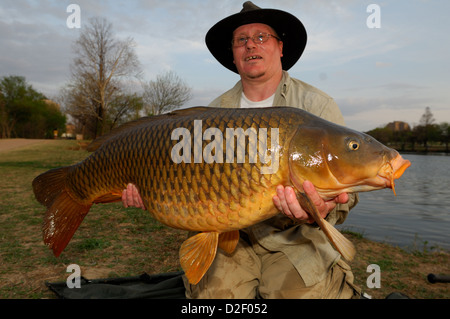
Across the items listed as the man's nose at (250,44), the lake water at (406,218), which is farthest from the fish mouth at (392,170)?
the lake water at (406,218)

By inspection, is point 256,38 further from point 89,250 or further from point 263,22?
point 89,250

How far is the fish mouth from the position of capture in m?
1.32

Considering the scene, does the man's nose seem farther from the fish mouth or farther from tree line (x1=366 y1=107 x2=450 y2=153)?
tree line (x1=366 y1=107 x2=450 y2=153)

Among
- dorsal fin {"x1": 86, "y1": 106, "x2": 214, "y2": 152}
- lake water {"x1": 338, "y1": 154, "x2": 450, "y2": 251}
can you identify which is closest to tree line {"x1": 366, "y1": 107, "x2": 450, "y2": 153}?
lake water {"x1": 338, "y1": 154, "x2": 450, "y2": 251}

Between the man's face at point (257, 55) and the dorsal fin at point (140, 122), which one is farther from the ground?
the man's face at point (257, 55)

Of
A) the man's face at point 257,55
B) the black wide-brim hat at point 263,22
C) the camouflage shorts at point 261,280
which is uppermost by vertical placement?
the black wide-brim hat at point 263,22

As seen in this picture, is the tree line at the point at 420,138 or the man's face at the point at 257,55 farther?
the tree line at the point at 420,138

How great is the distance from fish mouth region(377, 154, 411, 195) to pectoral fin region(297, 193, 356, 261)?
27 centimetres

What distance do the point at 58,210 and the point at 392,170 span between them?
1.67 meters

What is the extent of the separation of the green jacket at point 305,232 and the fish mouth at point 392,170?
607mm

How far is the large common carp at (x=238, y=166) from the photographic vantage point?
54.4 inches

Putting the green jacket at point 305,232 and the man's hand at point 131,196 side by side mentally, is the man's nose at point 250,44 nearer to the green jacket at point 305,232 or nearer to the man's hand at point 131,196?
the green jacket at point 305,232

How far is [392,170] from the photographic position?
133 cm

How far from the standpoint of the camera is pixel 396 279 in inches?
113
